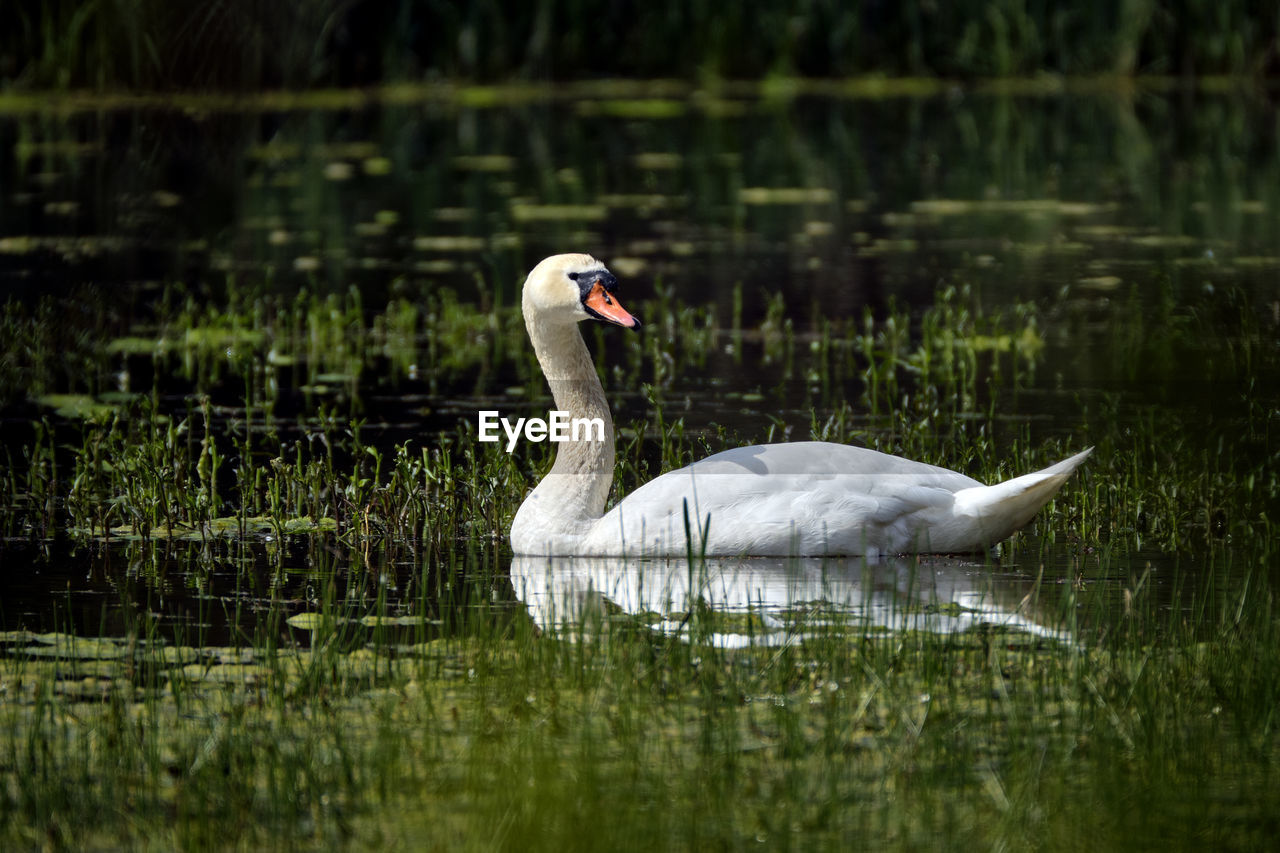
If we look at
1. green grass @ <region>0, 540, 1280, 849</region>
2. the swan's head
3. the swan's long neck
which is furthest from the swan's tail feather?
the swan's head

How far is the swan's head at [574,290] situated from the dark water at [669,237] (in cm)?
107

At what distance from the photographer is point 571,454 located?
8.45 m

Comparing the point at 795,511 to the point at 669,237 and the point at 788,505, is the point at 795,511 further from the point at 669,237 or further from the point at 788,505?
the point at 669,237

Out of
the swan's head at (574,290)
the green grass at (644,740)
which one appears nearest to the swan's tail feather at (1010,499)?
the green grass at (644,740)

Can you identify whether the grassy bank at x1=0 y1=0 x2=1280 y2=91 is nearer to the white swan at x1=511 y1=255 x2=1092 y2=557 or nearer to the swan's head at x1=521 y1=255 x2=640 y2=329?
the swan's head at x1=521 y1=255 x2=640 y2=329

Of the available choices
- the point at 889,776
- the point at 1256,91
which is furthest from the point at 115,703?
the point at 1256,91

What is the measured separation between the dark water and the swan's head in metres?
1.07

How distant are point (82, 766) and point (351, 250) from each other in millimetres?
12104

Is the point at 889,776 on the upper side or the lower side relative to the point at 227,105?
lower

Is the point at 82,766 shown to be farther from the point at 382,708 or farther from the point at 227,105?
the point at 227,105

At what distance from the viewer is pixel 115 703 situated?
604 centimetres

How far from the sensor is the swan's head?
8453 millimetres

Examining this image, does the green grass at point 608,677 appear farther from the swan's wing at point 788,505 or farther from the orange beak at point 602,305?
the orange beak at point 602,305

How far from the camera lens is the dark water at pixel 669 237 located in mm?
8375
